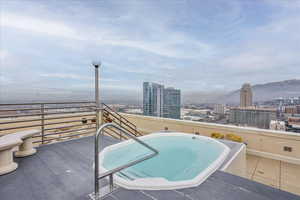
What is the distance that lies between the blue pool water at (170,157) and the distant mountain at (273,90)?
A: 1959 mm

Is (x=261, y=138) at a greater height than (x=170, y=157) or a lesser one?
greater

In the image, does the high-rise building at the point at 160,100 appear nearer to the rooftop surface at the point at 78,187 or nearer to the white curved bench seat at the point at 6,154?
the rooftop surface at the point at 78,187

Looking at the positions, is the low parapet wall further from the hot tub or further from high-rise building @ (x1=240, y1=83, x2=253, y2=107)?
high-rise building @ (x1=240, y1=83, x2=253, y2=107)

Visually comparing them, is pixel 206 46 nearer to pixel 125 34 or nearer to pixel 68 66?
pixel 125 34

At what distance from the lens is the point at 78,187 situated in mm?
1571

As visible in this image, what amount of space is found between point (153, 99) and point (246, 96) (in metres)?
2.84

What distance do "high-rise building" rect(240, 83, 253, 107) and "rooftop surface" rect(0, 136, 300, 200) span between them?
2.66m

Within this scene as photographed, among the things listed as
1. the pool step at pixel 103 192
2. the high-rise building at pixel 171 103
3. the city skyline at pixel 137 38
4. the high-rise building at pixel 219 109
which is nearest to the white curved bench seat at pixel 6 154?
the pool step at pixel 103 192

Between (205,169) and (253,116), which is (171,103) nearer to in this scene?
(253,116)

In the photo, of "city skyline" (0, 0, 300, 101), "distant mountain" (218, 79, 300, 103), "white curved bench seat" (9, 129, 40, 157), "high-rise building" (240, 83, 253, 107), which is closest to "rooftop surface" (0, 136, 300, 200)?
"white curved bench seat" (9, 129, 40, 157)

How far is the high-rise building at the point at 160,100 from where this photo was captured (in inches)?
190

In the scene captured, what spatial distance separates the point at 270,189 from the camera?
147cm

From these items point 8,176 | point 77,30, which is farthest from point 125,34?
point 8,176

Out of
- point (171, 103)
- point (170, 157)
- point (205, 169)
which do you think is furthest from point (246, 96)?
point (205, 169)
